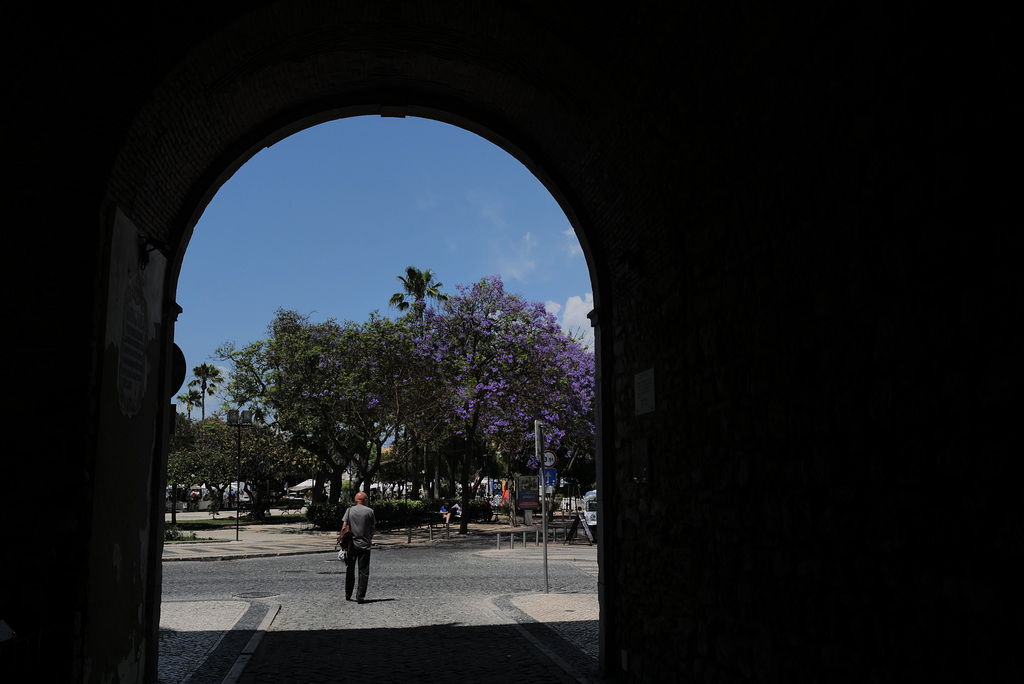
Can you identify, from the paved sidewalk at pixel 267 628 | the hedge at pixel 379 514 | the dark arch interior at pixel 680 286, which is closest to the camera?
the dark arch interior at pixel 680 286

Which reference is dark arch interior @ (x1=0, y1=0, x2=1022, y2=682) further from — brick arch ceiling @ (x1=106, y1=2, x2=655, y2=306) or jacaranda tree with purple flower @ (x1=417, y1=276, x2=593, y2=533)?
jacaranda tree with purple flower @ (x1=417, y1=276, x2=593, y2=533)

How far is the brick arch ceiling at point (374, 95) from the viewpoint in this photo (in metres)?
5.68

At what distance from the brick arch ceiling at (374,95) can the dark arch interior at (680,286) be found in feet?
0.11

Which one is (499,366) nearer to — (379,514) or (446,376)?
(446,376)

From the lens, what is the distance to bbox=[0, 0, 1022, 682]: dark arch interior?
2844 millimetres

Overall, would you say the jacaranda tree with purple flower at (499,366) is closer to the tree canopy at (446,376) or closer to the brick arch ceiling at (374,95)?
the tree canopy at (446,376)

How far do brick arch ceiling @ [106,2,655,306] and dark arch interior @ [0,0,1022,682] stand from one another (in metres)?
0.03

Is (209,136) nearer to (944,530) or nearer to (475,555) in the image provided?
(944,530)

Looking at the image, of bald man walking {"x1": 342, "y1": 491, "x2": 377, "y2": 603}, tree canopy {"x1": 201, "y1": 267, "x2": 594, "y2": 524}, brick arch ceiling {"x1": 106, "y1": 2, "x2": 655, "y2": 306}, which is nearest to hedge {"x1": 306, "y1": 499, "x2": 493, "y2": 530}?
tree canopy {"x1": 201, "y1": 267, "x2": 594, "y2": 524}

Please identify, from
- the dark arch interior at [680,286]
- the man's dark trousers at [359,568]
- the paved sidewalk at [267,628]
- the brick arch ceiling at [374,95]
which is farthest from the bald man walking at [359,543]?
the brick arch ceiling at [374,95]

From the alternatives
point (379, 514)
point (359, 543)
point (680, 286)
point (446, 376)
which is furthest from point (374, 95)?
point (379, 514)

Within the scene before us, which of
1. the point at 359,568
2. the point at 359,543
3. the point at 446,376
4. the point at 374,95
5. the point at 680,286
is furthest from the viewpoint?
the point at 446,376

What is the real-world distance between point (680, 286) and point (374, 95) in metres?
3.57

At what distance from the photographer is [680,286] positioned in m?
5.62
